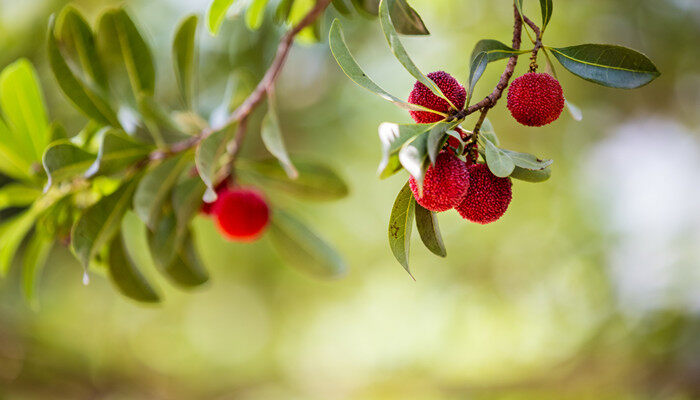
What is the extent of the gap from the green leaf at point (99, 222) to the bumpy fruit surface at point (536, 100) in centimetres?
65

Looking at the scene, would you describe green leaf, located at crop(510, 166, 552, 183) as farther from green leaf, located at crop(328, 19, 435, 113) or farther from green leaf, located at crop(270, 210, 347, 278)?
green leaf, located at crop(270, 210, 347, 278)

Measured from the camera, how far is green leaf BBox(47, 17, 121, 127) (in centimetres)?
107

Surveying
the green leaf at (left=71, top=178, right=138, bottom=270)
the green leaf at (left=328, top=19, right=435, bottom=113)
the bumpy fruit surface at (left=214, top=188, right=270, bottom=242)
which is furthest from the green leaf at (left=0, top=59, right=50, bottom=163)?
the green leaf at (left=328, top=19, right=435, bottom=113)

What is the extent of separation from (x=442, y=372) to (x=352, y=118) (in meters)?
1.44

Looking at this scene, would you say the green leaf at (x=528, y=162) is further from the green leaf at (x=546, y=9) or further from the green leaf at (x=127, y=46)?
the green leaf at (x=127, y=46)

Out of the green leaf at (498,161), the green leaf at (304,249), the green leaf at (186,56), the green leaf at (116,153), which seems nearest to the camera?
the green leaf at (498,161)

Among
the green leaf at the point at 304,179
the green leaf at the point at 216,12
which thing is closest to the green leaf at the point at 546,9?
the green leaf at the point at 216,12

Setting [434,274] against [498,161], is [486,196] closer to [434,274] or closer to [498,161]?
[498,161]

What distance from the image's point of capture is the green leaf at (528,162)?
0.59 m

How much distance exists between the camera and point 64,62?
42.6 inches

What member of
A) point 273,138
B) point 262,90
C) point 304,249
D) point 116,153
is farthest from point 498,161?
point 304,249

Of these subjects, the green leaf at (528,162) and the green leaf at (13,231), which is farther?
the green leaf at (13,231)

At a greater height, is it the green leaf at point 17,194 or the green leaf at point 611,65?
the green leaf at point 17,194

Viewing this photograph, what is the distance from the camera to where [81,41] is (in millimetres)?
1110
